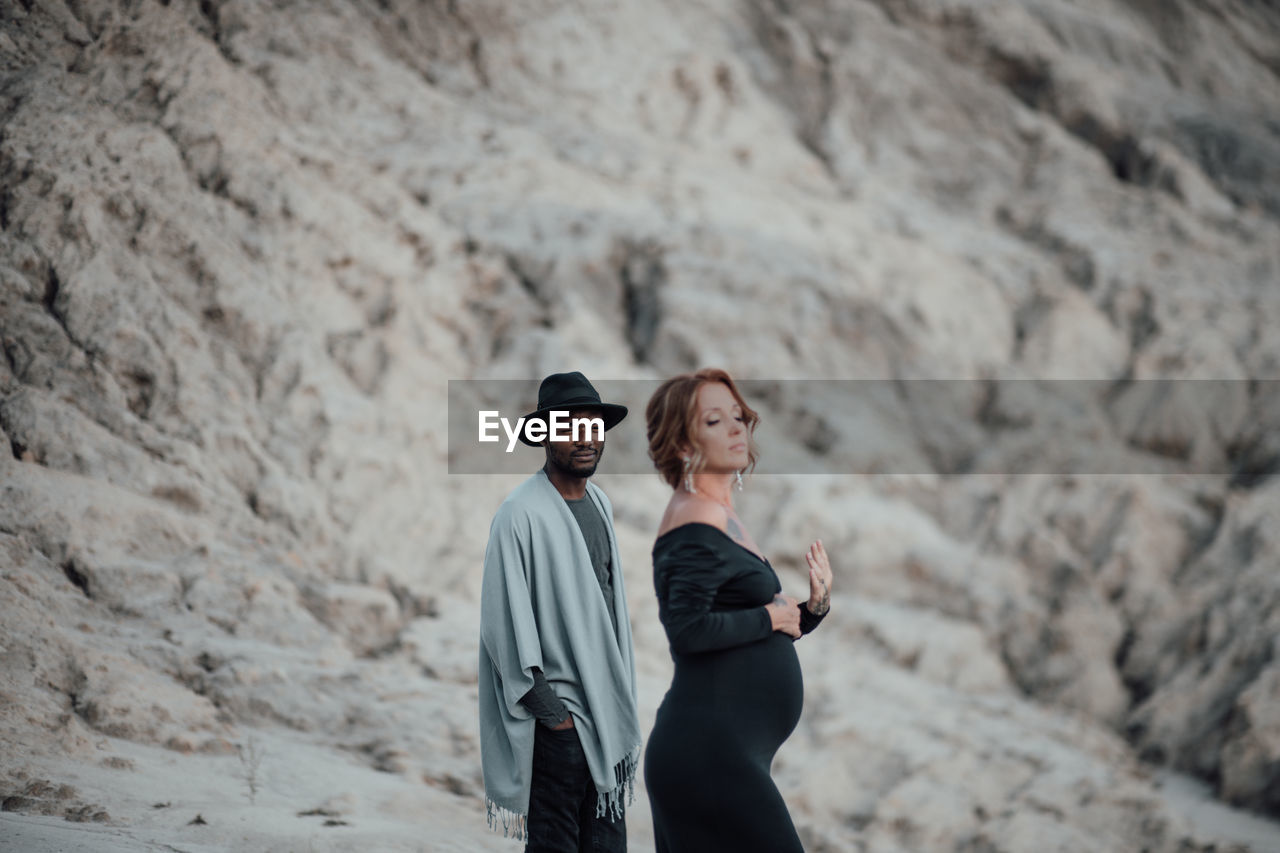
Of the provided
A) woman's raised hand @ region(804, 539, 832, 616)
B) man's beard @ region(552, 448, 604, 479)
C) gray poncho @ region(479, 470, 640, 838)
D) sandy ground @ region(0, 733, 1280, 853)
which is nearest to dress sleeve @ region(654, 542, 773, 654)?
woman's raised hand @ region(804, 539, 832, 616)

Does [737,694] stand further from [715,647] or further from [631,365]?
[631,365]

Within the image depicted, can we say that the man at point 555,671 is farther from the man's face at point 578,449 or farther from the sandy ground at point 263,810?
the sandy ground at point 263,810

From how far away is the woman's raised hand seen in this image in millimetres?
3189

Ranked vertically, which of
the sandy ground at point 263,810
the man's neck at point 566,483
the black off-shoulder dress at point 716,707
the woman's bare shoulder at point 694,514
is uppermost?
the man's neck at point 566,483

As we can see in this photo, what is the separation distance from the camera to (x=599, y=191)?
11.3m

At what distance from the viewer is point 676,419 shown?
3098 millimetres

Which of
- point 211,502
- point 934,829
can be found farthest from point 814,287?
point 211,502

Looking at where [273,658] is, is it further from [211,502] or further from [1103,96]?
[1103,96]

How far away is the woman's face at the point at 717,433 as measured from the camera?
3.09 meters

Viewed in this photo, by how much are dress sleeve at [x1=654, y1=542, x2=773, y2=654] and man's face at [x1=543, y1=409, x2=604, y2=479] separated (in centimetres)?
69

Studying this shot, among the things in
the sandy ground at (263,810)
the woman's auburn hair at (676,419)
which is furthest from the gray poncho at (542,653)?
the sandy ground at (263,810)

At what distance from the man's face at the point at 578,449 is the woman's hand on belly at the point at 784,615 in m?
0.83

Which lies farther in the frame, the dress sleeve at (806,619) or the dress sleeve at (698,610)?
the dress sleeve at (806,619)

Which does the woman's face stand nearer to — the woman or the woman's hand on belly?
the woman
